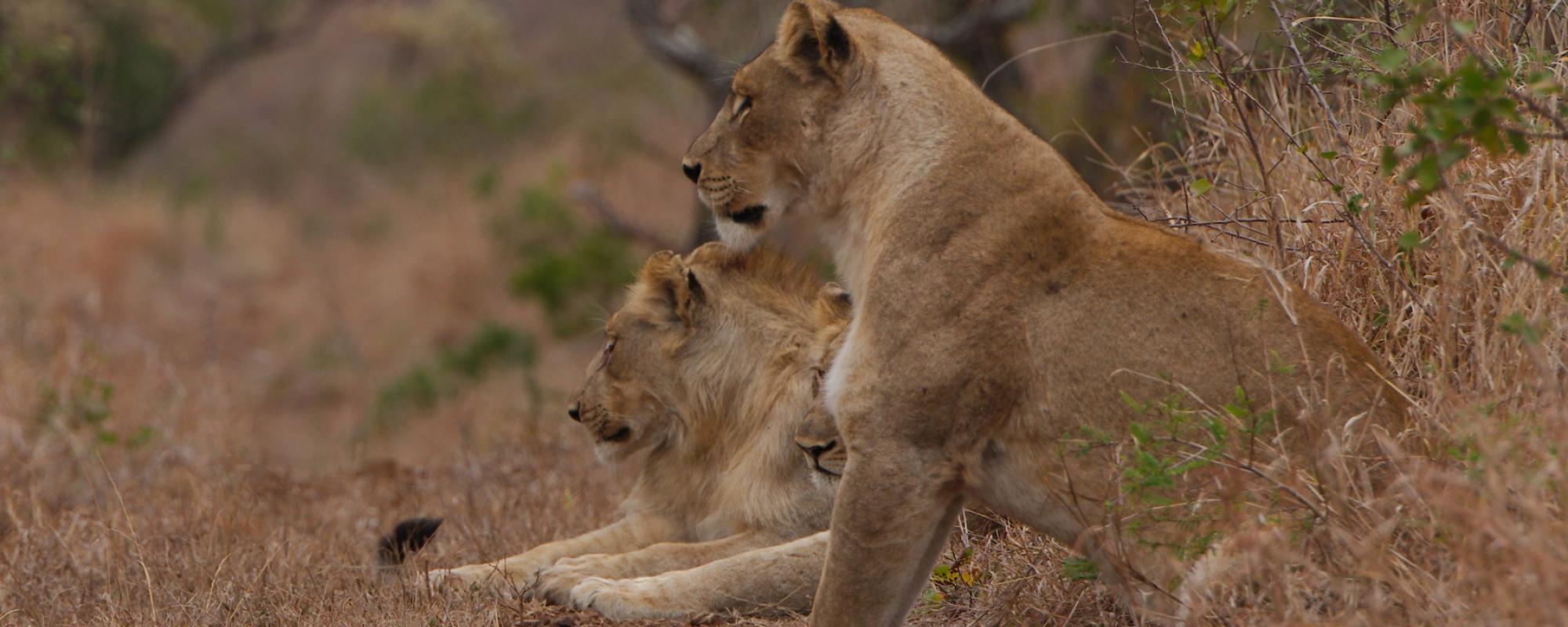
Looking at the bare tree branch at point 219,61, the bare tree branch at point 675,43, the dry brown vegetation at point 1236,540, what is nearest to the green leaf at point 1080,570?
the dry brown vegetation at point 1236,540

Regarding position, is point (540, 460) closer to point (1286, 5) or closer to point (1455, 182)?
point (1286, 5)

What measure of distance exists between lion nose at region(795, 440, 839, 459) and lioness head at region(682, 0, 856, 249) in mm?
677

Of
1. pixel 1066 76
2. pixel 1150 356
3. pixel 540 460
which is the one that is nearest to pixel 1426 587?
pixel 1150 356

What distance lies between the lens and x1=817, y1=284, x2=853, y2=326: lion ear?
4.93m

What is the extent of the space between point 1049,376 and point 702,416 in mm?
1836

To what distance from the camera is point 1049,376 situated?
340 cm

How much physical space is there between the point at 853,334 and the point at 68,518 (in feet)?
11.9

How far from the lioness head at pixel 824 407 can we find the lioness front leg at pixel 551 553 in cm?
69

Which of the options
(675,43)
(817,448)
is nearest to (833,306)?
(817,448)

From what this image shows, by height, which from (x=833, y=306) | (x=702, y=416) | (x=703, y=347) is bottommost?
(x=702, y=416)

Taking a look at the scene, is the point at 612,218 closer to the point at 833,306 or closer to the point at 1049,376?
the point at 833,306

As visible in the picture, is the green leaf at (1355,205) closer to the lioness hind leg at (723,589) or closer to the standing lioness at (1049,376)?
the standing lioness at (1049,376)

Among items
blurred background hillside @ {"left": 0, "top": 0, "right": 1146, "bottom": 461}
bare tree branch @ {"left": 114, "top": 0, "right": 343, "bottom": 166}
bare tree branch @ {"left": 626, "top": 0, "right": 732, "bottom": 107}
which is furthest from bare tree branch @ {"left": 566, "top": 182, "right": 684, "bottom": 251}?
bare tree branch @ {"left": 114, "top": 0, "right": 343, "bottom": 166}

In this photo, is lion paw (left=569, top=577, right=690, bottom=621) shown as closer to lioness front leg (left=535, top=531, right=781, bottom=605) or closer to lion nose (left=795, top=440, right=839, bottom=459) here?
lioness front leg (left=535, top=531, right=781, bottom=605)
